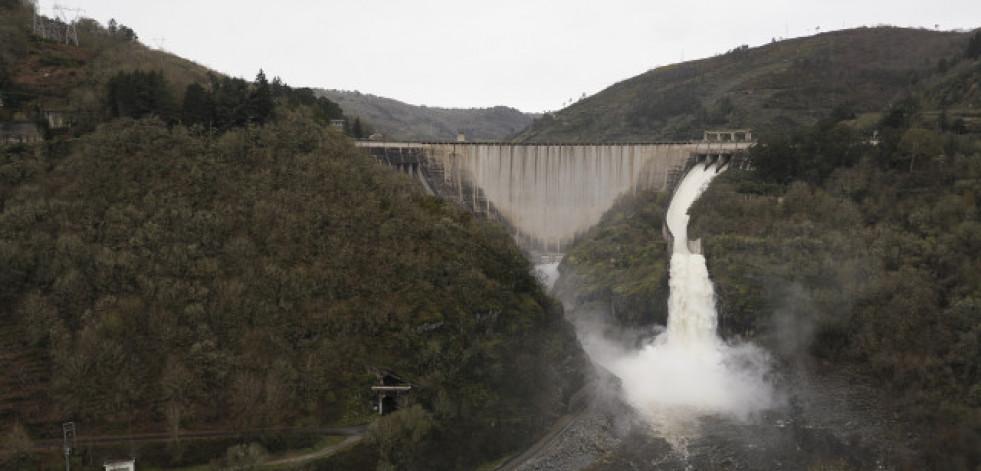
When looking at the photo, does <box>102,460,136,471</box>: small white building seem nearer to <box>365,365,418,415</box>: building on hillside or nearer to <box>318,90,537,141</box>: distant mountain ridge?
<box>365,365,418,415</box>: building on hillside

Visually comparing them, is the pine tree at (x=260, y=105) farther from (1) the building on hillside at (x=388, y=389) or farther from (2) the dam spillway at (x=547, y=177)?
(1) the building on hillside at (x=388, y=389)

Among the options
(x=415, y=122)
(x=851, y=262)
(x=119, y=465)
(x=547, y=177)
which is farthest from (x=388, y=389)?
(x=415, y=122)

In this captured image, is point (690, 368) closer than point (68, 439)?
No

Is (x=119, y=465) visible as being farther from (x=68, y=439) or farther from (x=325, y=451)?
(x=325, y=451)

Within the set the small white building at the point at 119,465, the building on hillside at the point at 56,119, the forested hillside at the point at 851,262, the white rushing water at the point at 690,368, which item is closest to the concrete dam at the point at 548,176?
the forested hillside at the point at 851,262

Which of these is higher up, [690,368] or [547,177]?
[547,177]

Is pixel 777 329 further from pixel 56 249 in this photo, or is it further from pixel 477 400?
pixel 56 249
